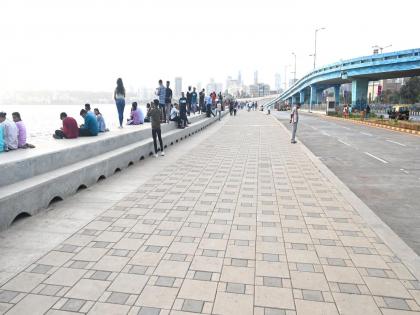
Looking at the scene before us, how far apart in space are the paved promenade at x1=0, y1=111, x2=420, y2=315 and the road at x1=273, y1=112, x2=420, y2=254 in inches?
28.8

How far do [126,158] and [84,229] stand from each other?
498 centimetres

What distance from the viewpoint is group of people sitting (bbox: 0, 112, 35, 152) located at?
753cm

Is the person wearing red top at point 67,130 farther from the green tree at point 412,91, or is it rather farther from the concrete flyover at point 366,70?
the green tree at point 412,91

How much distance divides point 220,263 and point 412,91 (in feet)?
271

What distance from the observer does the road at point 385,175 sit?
628cm

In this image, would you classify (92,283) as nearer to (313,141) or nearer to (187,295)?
(187,295)

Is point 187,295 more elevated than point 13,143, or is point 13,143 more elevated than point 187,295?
point 13,143

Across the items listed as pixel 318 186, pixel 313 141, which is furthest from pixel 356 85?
pixel 318 186

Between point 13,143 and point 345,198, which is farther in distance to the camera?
point 13,143

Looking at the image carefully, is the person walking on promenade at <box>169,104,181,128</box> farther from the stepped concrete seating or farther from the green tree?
the green tree

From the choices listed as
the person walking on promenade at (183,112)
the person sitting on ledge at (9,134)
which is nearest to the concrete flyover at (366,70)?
the person walking on promenade at (183,112)

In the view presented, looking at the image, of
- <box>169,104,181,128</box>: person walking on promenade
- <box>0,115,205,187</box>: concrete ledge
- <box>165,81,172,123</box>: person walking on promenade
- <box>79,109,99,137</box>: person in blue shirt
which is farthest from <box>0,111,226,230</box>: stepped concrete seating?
<box>169,104,181,128</box>: person walking on promenade

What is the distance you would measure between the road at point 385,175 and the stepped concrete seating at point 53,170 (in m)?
6.01

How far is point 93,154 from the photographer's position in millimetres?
9188
